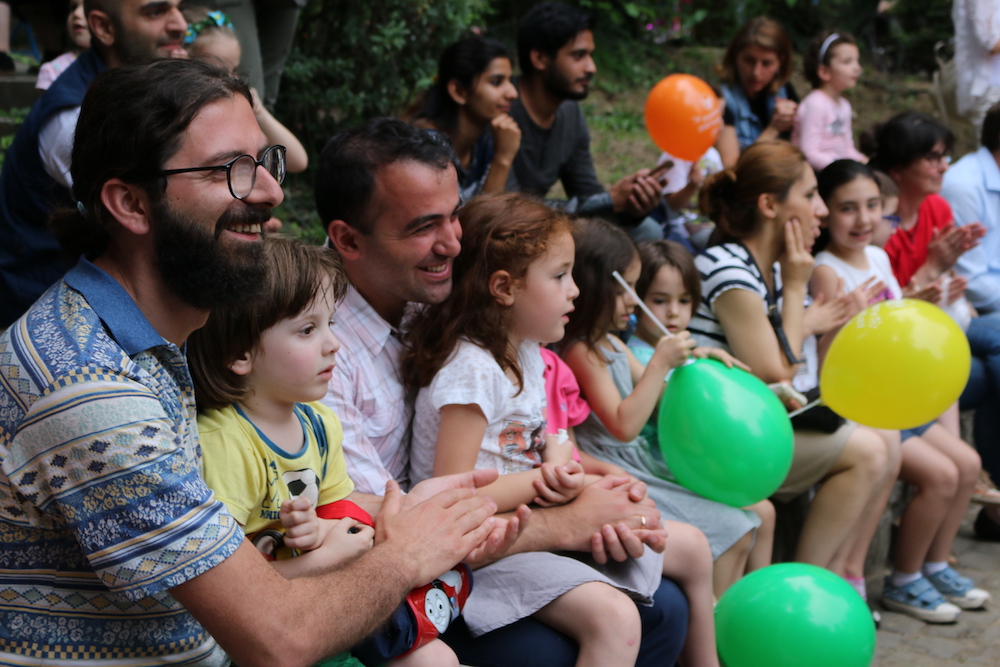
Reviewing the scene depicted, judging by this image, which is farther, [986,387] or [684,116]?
[986,387]

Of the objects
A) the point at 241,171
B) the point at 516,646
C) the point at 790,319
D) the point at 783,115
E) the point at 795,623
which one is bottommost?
the point at 795,623

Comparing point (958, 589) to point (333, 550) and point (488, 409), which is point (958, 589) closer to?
point (488, 409)

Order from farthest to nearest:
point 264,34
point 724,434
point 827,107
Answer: point 827,107 < point 264,34 < point 724,434

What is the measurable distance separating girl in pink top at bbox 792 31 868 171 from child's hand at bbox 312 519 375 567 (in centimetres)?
467

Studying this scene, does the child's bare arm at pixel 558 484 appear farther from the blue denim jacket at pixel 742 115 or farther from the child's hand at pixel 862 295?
the blue denim jacket at pixel 742 115

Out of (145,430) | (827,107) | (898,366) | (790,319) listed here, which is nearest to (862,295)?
(790,319)

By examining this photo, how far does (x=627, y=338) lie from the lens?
152 inches

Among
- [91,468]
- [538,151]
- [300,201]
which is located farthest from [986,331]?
[91,468]

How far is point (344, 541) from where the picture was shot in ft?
6.63

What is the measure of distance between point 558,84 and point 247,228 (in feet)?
11.1

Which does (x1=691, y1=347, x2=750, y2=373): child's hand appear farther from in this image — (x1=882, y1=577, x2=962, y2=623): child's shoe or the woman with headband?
the woman with headband

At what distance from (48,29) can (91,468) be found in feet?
24.9

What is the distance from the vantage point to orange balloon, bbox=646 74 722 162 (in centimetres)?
450

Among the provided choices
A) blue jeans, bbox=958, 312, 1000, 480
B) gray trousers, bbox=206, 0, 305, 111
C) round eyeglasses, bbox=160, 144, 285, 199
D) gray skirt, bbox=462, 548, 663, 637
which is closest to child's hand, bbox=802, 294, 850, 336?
blue jeans, bbox=958, 312, 1000, 480
